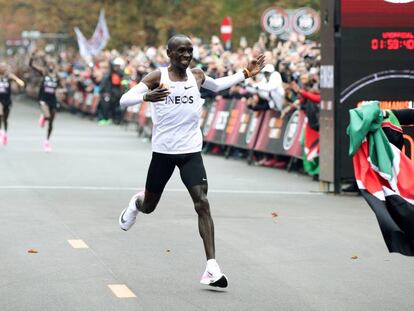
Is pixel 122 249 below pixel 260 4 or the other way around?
below

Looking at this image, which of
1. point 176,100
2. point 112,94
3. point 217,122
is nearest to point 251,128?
point 217,122

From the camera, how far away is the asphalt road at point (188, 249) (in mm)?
9445

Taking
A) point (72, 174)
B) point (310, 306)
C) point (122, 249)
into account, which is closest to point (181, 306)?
point (310, 306)

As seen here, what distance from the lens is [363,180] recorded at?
960 centimetres

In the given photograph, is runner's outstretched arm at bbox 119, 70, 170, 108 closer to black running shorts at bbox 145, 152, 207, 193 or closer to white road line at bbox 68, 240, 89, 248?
black running shorts at bbox 145, 152, 207, 193

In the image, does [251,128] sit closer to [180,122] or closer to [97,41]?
[180,122]

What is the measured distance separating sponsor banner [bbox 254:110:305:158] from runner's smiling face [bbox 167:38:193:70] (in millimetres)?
12471

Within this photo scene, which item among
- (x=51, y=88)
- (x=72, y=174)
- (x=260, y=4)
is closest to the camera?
(x=72, y=174)

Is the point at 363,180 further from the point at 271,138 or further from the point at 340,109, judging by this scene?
the point at 271,138

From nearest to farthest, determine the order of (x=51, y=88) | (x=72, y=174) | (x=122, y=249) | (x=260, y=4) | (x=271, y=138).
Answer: (x=122, y=249)
(x=72, y=174)
(x=271, y=138)
(x=51, y=88)
(x=260, y=4)

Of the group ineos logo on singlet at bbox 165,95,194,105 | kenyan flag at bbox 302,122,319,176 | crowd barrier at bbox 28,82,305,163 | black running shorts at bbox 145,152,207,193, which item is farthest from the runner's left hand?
crowd barrier at bbox 28,82,305,163

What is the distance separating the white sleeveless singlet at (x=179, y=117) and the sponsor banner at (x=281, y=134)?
12.2m

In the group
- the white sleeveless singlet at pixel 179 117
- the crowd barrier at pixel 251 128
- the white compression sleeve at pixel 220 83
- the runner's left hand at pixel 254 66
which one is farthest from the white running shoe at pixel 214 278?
the crowd barrier at pixel 251 128

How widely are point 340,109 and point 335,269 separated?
7.74m
